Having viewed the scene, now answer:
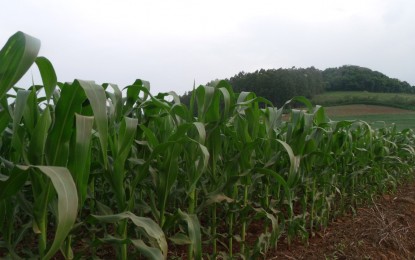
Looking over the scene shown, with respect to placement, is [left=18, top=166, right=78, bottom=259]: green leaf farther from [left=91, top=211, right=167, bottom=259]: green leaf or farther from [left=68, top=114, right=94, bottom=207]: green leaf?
[left=91, top=211, right=167, bottom=259]: green leaf

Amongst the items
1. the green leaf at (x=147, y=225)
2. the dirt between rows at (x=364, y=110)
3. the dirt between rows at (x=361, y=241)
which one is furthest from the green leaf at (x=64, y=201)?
the dirt between rows at (x=364, y=110)

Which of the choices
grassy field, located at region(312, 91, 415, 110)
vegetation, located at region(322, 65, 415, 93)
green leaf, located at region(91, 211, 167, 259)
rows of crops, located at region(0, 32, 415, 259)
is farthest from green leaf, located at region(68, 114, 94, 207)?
grassy field, located at region(312, 91, 415, 110)

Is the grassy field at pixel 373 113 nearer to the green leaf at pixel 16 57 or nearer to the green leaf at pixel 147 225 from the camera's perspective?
the green leaf at pixel 147 225

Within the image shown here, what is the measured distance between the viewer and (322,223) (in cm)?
353

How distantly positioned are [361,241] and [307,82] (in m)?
21.2

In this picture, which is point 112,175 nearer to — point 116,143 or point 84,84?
point 116,143

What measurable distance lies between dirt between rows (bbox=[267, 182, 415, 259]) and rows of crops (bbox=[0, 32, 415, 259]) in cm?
15

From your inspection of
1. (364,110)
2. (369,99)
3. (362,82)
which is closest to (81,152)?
(364,110)

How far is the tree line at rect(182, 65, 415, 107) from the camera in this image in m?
13.2

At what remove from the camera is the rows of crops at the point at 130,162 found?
1.11m

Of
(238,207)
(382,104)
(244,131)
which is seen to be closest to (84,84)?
(244,131)

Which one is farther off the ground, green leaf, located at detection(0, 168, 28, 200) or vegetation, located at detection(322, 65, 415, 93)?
vegetation, located at detection(322, 65, 415, 93)

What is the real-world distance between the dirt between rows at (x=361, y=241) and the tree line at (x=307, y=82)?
1514 mm

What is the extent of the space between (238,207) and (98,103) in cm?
162
